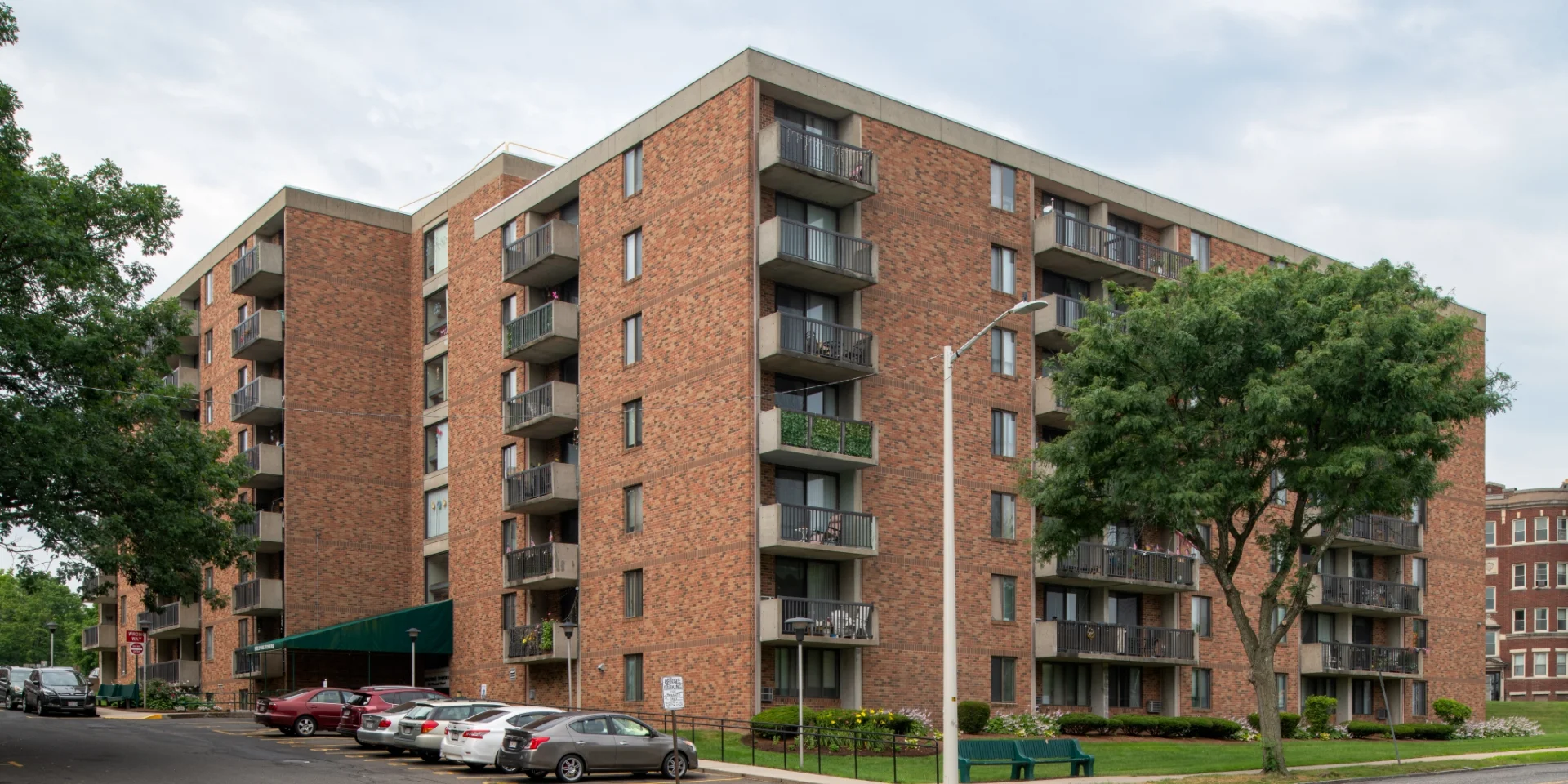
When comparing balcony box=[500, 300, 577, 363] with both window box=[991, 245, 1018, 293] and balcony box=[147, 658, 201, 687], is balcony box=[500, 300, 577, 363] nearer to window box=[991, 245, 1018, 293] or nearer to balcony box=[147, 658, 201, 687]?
window box=[991, 245, 1018, 293]

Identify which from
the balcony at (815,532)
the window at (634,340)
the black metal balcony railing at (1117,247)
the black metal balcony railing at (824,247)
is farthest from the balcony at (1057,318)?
the window at (634,340)

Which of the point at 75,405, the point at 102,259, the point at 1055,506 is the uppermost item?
the point at 102,259

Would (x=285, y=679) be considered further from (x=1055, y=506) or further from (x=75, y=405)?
(x=1055, y=506)

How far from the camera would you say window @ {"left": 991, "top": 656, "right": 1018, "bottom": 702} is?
43.1m

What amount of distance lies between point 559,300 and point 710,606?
A: 1203 centimetres

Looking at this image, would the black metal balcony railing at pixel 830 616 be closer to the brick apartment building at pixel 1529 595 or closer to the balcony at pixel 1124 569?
the balcony at pixel 1124 569

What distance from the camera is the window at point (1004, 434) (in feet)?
145

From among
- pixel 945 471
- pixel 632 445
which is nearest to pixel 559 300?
pixel 632 445

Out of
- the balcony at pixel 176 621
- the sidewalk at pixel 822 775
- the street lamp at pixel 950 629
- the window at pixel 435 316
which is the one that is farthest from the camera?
the balcony at pixel 176 621

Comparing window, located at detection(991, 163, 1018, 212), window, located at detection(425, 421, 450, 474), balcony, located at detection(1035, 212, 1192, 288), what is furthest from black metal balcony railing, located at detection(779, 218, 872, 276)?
window, located at detection(425, 421, 450, 474)

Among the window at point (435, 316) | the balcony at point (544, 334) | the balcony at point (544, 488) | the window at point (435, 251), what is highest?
the window at point (435, 251)

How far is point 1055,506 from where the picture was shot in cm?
3431

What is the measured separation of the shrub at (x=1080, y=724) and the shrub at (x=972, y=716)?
137 inches

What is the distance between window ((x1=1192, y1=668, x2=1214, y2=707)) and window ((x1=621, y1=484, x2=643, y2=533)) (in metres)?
19.6
